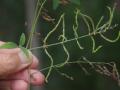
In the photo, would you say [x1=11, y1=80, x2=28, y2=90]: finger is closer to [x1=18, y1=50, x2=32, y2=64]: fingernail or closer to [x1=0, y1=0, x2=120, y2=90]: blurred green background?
[x1=18, y1=50, x2=32, y2=64]: fingernail

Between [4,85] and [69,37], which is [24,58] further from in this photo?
[69,37]

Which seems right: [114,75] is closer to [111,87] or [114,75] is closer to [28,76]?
[28,76]

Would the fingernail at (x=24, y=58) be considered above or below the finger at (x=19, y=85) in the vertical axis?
above

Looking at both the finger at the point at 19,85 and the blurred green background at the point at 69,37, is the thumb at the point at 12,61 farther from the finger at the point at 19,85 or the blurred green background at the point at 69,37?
the blurred green background at the point at 69,37

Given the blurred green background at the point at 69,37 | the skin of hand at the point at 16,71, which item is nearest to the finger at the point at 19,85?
the skin of hand at the point at 16,71

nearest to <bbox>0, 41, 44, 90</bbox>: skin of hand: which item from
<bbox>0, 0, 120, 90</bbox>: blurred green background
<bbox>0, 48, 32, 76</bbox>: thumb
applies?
<bbox>0, 48, 32, 76</bbox>: thumb

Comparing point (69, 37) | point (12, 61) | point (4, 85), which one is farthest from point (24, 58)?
point (69, 37)

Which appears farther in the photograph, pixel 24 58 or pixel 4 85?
pixel 4 85
